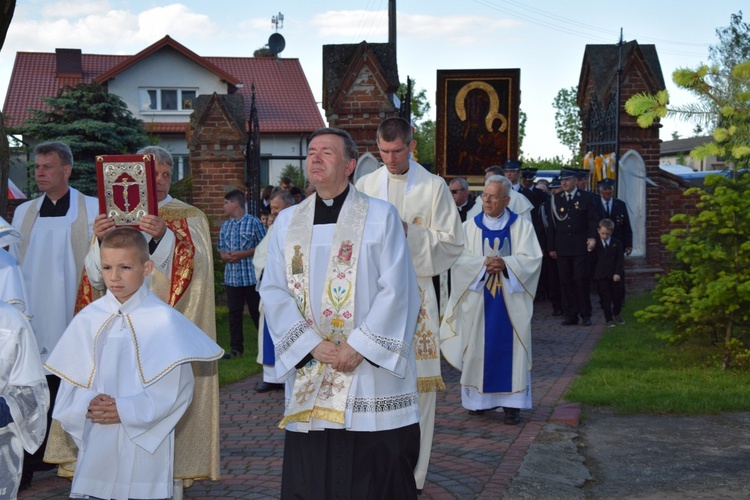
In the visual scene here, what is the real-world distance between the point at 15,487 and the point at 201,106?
11.5 m

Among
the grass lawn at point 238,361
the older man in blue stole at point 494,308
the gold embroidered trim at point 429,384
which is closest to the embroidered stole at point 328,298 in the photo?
the gold embroidered trim at point 429,384

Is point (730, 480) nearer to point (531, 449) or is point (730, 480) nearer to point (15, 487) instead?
point (531, 449)

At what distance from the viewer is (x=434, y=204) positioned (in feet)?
21.2

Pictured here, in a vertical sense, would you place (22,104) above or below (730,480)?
above

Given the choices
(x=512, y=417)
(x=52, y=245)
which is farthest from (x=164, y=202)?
(x=512, y=417)

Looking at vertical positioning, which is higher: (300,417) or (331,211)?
(331,211)

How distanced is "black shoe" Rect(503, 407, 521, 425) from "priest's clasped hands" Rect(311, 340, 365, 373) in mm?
3855

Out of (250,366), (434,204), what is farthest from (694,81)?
(250,366)

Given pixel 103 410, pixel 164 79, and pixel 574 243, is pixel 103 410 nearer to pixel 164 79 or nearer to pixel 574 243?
pixel 574 243

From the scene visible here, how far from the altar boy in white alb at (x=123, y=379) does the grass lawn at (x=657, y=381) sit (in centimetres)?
501

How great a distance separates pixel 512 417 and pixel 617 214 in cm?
808

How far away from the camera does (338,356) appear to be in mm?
4684

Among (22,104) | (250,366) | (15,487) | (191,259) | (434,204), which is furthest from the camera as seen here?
(22,104)

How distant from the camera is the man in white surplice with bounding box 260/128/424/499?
474 centimetres
